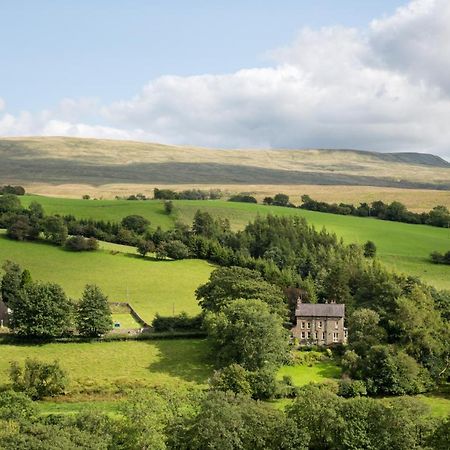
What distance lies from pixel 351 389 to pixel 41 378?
95.3ft

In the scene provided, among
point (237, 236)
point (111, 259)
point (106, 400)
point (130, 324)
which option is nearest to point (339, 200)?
point (237, 236)

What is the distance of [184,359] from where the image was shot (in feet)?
237

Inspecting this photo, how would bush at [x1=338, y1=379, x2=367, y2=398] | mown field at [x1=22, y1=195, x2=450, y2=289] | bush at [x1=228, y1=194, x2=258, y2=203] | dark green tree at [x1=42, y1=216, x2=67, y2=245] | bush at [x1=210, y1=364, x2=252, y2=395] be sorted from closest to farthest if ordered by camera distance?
1. bush at [x1=210, y1=364, x2=252, y2=395]
2. bush at [x1=338, y1=379, x2=367, y2=398]
3. dark green tree at [x1=42, y1=216, x2=67, y2=245]
4. mown field at [x1=22, y1=195, x2=450, y2=289]
5. bush at [x1=228, y1=194, x2=258, y2=203]

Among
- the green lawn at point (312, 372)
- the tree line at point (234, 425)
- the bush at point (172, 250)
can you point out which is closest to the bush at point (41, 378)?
the tree line at point (234, 425)

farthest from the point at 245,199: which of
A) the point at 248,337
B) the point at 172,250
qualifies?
the point at 248,337

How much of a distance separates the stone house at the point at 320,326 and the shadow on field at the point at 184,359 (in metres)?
12.4

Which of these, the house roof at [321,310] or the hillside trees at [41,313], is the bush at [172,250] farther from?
the hillside trees at [41,313]

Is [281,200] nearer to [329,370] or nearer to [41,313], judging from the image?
[329,370]

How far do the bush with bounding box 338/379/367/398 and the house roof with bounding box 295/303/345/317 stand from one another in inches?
693

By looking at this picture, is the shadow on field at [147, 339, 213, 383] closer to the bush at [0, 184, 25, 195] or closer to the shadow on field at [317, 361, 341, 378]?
the shadow on field at [317, 361, 341, 378]

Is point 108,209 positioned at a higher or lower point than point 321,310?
higher

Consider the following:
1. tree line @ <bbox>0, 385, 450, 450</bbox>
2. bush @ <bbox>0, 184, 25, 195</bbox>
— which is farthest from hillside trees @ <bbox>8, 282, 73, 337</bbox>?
bush @ <bbox>0, 184, 25, 195</bbox>

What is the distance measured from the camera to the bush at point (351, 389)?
64.4m

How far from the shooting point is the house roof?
8250cm
